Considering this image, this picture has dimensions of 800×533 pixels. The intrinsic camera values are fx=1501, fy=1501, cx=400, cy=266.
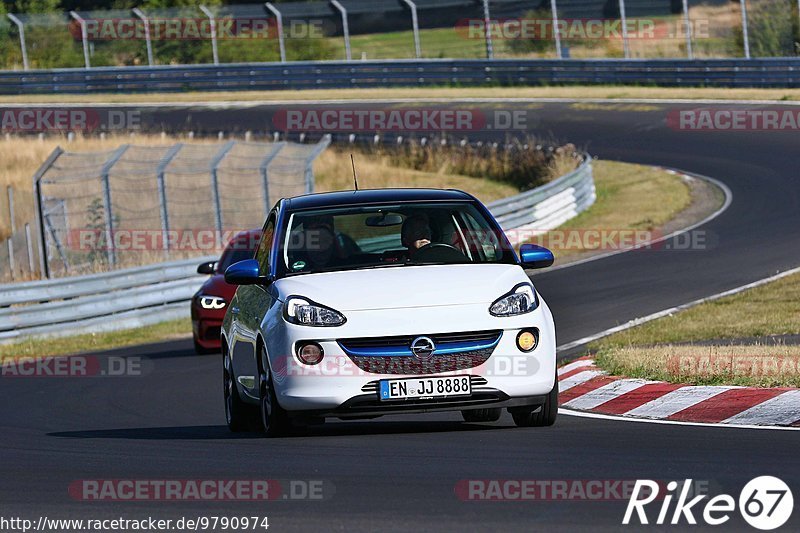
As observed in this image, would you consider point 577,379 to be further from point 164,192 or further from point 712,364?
point 164,192

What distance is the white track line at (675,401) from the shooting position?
31.9 feet

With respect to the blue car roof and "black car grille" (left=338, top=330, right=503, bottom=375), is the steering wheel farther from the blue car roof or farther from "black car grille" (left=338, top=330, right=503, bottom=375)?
"black car grille" (left=338, top=330, right=503, bottom=375)

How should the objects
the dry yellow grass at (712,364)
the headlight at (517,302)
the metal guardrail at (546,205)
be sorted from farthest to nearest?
the metal guardrail at (546,205), the dry yellow grass at (712,364), the headlight at (517,302)

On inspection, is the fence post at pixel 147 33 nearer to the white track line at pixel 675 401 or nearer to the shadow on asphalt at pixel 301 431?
the shadow on asphalt at pixel 301 431

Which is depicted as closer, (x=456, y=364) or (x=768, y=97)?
(x=456, y=364)

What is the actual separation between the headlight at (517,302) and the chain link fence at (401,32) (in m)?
31.6

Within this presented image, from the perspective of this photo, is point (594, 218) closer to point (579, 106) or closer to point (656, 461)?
point (579, 106)

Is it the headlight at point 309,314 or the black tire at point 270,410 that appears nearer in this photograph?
the headlight at point 309,314

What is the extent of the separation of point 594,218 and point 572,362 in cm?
1462

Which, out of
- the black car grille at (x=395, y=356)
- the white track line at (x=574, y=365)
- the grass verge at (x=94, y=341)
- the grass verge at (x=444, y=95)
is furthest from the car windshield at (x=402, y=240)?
the grass verge at (x=444, y=95)

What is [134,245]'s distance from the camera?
25344mm

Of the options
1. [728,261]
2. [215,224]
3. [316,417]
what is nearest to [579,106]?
[215,224]

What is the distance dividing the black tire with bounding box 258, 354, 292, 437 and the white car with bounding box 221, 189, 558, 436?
0.01 m

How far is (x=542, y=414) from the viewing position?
907cm
